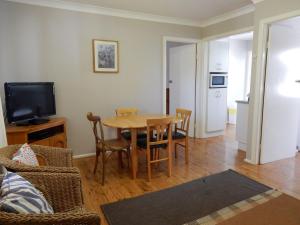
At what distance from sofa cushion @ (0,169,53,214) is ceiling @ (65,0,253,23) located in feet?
9.57

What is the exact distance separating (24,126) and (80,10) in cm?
197

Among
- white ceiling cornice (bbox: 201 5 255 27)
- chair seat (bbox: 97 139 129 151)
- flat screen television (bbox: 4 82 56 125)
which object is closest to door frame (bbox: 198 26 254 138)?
white ceiling cornice (bbox: 201 5 255 27)

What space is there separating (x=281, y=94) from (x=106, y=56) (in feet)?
9.34

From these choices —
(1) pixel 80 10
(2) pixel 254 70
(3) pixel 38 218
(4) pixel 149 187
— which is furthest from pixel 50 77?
(2) pixel 254 70

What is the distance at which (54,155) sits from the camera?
1919 millimetres

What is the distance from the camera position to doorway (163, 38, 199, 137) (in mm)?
4555

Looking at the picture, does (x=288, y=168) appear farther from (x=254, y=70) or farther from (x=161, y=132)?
(x=161, y=132)

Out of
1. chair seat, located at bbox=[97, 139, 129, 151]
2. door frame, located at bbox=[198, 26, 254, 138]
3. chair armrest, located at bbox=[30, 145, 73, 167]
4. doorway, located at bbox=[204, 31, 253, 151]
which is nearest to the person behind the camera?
chair armrest, located at bbox=[30, 145, 73, 167]

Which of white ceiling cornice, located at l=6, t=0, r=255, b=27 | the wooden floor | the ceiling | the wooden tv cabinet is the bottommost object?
the wooden floor

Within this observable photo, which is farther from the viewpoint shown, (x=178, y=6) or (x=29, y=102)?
(x=178, y=6)

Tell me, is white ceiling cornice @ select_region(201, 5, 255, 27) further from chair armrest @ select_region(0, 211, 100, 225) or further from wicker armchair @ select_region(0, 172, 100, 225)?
chair armrest @ select_region(0, 211, 100, 225)

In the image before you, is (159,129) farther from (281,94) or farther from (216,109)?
(216,109)

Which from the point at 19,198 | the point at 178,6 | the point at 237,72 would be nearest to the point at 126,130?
the point at 178,6

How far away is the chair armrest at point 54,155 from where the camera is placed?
1885 millimetres
